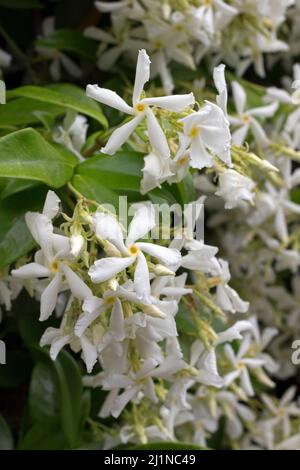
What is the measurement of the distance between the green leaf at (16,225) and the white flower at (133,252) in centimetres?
8

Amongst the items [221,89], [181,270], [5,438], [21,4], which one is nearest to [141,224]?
[221,89]

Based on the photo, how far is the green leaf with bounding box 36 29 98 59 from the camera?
98 centimetres

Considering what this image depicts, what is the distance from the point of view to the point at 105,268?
58 cm

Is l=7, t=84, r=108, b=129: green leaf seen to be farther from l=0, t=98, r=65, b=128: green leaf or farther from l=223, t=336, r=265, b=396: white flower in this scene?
l=223, t=336, r=265, b=396: white flower

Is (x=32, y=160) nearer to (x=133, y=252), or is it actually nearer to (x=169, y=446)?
(x=133, y=252)

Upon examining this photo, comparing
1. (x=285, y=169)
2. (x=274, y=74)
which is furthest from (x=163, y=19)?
(x=274, y=74)

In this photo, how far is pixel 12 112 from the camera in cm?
78

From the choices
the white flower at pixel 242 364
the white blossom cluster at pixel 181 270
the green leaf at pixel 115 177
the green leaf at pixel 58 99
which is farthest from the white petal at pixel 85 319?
the white flower at pixel 242 364

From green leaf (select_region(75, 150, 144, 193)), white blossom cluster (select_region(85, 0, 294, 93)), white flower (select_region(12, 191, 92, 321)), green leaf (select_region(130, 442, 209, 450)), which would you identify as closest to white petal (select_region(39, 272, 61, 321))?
white flower (select_region(12, 191, 92, 321))

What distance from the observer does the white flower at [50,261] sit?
24.2 inches

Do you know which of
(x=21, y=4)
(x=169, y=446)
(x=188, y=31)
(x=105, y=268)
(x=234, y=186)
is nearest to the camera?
(x=105, y=268)

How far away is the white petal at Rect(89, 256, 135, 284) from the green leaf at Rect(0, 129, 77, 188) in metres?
0.10

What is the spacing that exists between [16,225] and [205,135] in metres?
0.17

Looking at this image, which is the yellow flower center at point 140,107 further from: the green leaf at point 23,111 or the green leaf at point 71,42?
the green leaf at point 71,42
